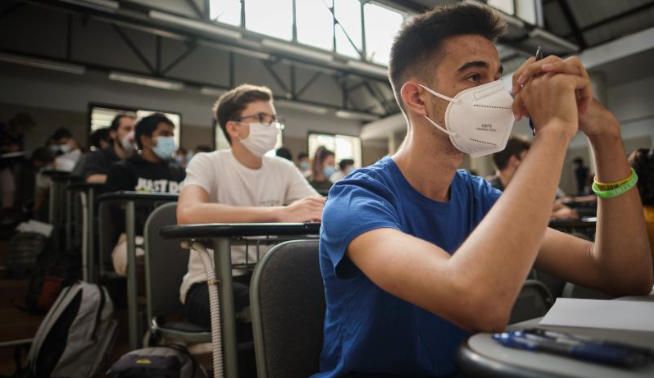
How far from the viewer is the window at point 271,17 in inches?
206

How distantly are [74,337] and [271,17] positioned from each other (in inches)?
193

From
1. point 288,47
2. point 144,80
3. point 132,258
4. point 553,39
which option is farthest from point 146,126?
point 553,39

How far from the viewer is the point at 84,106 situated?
8180 mm

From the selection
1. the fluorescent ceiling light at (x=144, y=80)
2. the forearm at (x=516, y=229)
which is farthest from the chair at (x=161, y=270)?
the fluorescent ceiling light at (x=144, y=80)

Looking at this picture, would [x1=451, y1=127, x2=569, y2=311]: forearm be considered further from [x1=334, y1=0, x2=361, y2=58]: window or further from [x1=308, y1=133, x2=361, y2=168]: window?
[x1=308, y1=133, x2=361, y2=168]: window

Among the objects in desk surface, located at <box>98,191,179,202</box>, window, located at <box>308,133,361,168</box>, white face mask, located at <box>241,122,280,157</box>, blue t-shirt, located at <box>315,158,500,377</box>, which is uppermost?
window, located at <box>308,133,361,168</box>

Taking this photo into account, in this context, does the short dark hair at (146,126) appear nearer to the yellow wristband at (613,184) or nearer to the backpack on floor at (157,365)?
the backpack on floor at (157,365)

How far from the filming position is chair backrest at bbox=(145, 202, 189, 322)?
1.79 m

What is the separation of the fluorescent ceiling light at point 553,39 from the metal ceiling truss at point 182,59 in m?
3.02

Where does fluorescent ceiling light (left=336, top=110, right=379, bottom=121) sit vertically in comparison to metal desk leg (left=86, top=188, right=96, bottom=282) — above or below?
above

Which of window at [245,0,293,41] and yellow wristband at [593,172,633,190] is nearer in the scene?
yellow wristband at [593,172,633,190]

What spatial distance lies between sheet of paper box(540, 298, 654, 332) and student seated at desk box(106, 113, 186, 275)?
2806mm

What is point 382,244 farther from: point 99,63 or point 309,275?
point 99,63

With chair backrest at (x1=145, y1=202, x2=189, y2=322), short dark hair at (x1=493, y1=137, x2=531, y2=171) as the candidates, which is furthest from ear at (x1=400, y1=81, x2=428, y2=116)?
short dark hair at (x1=493, y1=137, x2=531, y2=171)
